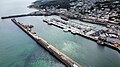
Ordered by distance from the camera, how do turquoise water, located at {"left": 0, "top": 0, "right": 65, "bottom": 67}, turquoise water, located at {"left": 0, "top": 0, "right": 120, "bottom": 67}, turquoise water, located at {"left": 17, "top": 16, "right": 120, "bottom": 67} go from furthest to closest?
turquoise water, located at {"left": 0, "top": 0, "right": 65, "bottom": 67} < turquoise water, located at {"left": 0, "top": 0, "right": 120, "bottom": 67} < turquoise water, located at {"left": 17, "top": 16, "right": 120, "bottom": 67}

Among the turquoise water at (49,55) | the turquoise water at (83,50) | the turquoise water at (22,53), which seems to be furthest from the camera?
the turquoise water at (22,53)

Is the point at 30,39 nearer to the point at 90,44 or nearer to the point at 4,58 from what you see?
the point at 4,58

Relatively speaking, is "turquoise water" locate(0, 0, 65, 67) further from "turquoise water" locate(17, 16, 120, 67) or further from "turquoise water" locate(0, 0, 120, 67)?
"turquoise water" locate(17, 16, 120, 67)

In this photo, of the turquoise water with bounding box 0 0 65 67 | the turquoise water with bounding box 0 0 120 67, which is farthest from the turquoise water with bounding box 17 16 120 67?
the turquoise water with bounding box 0 0 65 67

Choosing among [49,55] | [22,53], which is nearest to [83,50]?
[49,55]

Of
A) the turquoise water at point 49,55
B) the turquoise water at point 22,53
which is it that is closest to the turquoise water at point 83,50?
the turquoise water at point 49,55

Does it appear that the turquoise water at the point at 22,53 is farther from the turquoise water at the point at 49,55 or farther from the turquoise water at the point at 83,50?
the turquoise water at the point at 83,50

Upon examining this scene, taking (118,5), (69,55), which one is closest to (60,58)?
(69,55)

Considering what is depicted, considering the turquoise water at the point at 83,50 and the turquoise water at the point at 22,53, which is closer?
the turquoise water at the point at 83,50

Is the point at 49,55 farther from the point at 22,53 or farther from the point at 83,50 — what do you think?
the point at 83,50

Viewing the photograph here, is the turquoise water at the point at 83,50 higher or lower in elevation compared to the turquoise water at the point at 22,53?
higher

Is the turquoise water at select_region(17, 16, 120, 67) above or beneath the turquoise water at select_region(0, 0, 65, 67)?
above
